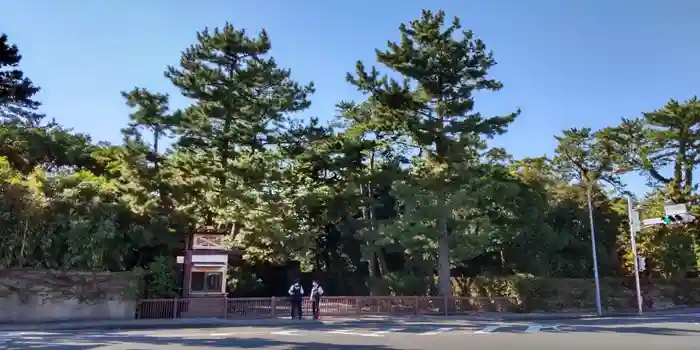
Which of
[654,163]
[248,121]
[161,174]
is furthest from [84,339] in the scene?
[654,163]

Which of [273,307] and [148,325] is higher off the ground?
[273,307]

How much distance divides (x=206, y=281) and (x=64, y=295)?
579 cm

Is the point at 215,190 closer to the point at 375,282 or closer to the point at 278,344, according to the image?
the point at 375,282

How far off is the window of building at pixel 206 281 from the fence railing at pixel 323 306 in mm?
995

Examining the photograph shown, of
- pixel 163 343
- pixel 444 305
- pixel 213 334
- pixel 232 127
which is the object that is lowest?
pixel 213 334

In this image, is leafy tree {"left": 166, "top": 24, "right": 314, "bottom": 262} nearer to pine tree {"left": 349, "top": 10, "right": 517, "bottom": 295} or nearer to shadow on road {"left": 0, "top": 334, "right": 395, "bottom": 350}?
pine tree {"left": 349, "top": 10, "right": 517, "bottom": 295}

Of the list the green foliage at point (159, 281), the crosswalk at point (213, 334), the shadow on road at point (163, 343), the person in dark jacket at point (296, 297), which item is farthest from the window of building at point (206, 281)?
the shadow on road at point (163, 343)

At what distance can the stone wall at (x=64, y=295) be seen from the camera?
20.8m

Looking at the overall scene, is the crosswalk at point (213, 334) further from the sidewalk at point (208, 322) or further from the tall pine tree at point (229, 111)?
the tall pine tree at point (229, 111)

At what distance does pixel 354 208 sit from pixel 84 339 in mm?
19762

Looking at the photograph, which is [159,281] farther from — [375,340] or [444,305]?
[444,305]

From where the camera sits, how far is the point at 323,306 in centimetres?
2514

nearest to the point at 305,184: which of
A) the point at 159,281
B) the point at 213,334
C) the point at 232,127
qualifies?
the point at 232,127

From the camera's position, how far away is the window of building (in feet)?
79.5
